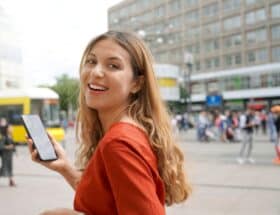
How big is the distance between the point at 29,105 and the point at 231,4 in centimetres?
4292

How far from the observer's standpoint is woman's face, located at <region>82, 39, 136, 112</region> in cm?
161

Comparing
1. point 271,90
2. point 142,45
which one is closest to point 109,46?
point 142,45

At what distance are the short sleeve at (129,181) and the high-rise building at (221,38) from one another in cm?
4956

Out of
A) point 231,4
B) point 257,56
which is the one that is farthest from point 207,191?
point 231,4

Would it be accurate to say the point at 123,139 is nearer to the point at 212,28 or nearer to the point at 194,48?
A: the point at 212,28

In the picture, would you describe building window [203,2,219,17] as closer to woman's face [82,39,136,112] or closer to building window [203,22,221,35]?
building window [203,22,221,35]

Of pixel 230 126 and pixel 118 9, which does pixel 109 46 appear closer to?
pixel 230 126

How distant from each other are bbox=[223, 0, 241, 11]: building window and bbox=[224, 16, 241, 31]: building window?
52.9 inches

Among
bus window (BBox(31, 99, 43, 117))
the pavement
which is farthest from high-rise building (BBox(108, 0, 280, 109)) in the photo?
the pavement

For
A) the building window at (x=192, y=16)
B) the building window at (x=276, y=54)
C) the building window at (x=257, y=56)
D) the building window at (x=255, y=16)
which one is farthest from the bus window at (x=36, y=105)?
the building window at (x=192, y=16)

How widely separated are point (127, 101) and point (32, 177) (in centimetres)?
871

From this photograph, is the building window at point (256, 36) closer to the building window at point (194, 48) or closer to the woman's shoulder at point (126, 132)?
the building window at point (194, 48)

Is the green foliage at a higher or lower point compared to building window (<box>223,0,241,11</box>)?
lower

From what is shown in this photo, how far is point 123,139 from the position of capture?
4.47ft
